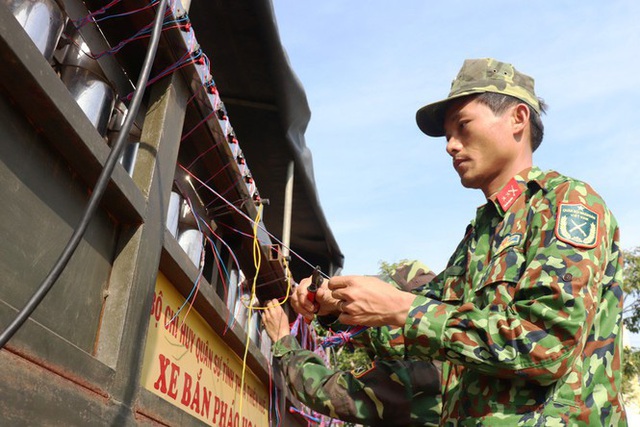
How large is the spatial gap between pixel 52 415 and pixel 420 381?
1880 millimetres

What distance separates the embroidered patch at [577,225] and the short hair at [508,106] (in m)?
0.53

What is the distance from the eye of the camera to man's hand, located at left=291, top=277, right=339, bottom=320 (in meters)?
2.28

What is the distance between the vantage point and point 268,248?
4008 millimetres

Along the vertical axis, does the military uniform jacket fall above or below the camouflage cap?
below

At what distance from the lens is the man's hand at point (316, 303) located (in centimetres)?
228

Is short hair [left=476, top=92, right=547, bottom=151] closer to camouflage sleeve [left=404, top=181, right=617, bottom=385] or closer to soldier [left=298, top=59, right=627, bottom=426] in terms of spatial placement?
soldier [left=298, top=59, right=627, bottom=426]

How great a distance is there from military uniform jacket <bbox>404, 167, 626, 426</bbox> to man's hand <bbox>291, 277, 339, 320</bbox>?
0.63m

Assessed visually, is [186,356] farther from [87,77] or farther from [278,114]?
[278,114]

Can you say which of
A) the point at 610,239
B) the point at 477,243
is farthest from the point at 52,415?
the point at 610,239

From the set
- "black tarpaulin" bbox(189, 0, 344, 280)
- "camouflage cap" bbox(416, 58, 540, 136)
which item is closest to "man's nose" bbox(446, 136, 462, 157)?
"camouflage cap" bbox(416, 58, 540, 136)

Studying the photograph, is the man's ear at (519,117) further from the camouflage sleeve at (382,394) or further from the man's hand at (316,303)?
the camouflage sleeve at (382,394)

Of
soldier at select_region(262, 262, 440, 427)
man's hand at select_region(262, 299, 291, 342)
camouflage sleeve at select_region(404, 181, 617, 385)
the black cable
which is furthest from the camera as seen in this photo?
man's hand at select_region(262, 299, 291, 342)

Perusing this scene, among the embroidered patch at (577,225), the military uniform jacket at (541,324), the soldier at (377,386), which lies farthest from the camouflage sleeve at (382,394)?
the embroidered patch at (577,225)

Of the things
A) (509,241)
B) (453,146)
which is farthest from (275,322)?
(509,241)
